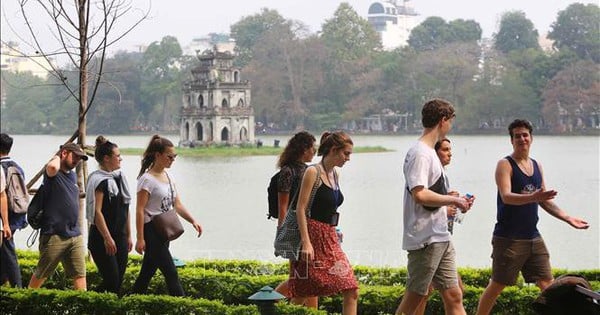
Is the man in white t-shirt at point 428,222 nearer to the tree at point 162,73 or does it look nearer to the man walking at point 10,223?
the man walking at point 10,223

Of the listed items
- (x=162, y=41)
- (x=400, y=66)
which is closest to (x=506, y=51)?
(x=400, y=66)

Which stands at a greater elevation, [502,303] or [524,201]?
[524,201]

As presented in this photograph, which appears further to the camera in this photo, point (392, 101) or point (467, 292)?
point (392, 101)

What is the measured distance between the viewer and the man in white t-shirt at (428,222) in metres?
6.50

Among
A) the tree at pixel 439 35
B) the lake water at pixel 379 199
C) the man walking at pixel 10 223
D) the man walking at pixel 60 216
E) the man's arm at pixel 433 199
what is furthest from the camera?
the tree at pixel 439 35

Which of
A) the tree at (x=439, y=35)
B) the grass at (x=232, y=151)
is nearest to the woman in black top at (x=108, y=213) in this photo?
the grass at (x=232, y=151)

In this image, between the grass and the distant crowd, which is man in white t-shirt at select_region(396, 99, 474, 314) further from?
the grass

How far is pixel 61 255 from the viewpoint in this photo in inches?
320

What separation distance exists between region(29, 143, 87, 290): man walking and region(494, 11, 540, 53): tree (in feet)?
281

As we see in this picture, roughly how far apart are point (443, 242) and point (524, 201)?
570 millimetres

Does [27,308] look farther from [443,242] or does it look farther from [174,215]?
[443,242]

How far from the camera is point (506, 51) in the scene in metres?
92.0

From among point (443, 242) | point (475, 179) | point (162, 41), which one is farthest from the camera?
point (162, 41)

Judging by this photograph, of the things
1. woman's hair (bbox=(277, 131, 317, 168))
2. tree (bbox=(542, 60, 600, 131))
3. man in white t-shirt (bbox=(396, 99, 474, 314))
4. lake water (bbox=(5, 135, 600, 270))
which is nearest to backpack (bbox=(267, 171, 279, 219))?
woman's hair (bbox=(277, 131, 317, 168))
